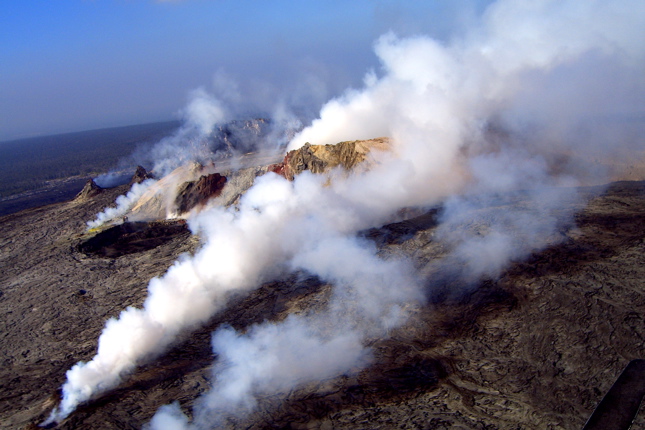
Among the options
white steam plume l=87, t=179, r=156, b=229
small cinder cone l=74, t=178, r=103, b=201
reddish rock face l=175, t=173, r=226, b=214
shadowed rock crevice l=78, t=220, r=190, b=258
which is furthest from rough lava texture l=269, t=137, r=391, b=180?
small cinder cone l=74, t=178, r=103, b=201

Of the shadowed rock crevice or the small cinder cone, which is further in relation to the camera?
the small cinder cone

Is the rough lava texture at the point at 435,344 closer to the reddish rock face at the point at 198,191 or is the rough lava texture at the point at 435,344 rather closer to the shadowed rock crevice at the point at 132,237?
the shadowed rock crevice at the point at 132,237

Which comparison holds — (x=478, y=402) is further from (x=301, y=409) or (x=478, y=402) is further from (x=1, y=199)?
(x=1, y=199)

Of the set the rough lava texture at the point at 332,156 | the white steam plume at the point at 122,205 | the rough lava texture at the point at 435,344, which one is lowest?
the rough lava texture at the point at 435,344

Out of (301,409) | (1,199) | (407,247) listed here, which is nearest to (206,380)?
(301,409)

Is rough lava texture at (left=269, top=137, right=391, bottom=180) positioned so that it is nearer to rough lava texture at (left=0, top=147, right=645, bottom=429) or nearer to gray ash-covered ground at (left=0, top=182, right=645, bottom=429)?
rough lava texture at (left=0, top=147, right=645, bottom=429)

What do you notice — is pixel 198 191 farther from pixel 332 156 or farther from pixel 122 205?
pixel 332 156

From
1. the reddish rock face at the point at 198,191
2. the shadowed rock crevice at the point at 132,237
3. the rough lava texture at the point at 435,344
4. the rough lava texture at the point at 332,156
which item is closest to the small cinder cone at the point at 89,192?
the shadowed rock crevice at the point at 132,237
